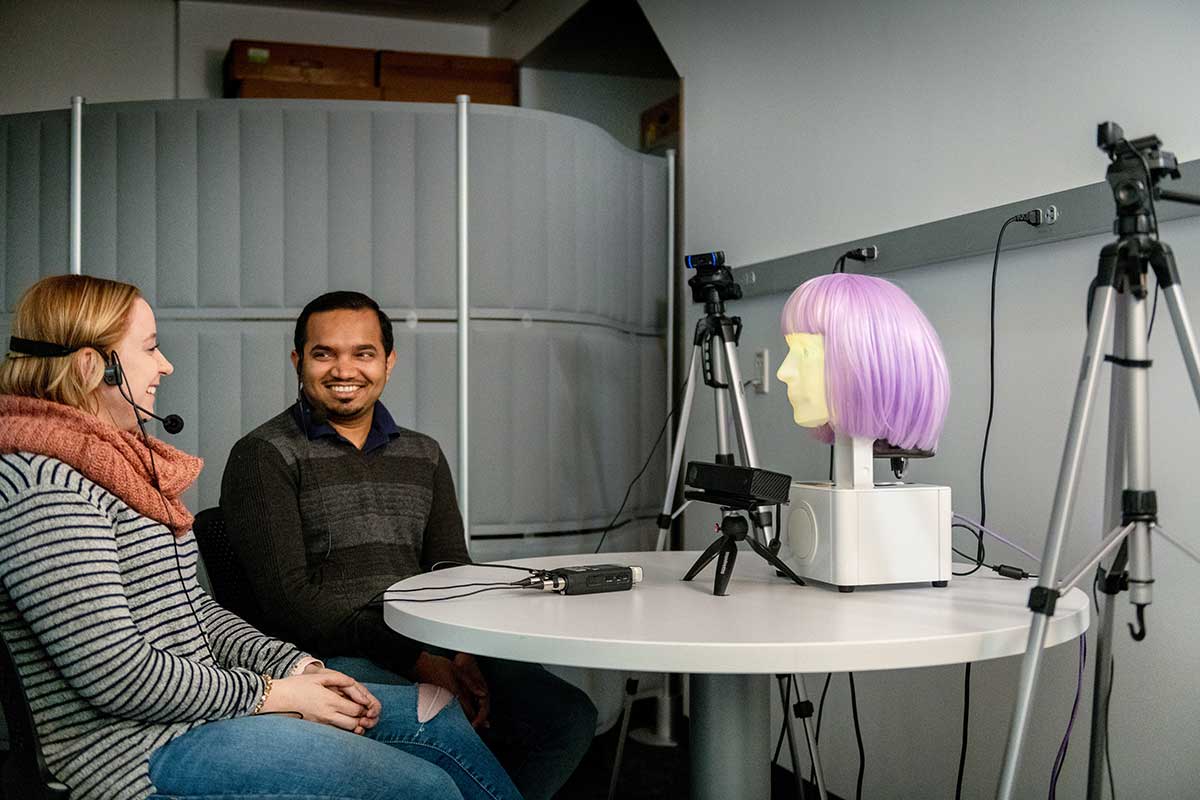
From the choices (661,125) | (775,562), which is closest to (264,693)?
(775,562)

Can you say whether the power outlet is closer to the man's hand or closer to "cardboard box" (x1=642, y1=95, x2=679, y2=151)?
"cardboard box" (x1=642, y1=95, x2=679, y2=151)

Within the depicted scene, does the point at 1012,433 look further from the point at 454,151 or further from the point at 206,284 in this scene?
the point at 206,284

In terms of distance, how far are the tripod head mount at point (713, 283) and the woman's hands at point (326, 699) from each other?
1.36m

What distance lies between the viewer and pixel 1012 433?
6.88ft

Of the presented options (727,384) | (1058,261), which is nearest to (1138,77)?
(1058,261)

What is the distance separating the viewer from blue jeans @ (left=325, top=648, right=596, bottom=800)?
6.07ft

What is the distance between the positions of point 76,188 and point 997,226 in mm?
2418

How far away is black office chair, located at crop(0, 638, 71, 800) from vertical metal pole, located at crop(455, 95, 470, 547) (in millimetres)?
1746

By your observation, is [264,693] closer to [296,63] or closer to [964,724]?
[964,724]

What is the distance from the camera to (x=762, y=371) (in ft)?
9.61

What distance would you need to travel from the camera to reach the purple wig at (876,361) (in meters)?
1.55

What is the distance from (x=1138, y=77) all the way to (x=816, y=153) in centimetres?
96

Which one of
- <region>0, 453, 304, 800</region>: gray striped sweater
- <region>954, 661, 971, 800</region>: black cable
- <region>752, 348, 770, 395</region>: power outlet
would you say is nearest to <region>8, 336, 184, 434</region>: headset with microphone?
<region>0, 453, 304, 800</region>: gray striped sweater

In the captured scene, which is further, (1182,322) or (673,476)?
(673,476)
